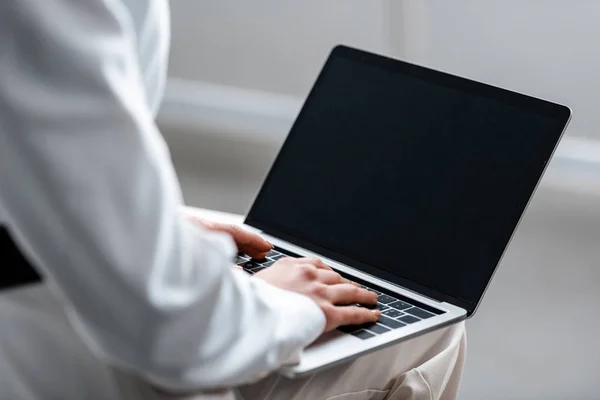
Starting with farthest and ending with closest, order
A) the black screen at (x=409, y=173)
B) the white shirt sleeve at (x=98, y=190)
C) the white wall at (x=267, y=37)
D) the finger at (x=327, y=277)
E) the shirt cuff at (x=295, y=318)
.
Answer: the white wall at (x=267, y=37)
the black screen at (x=409, y=173)
the finger at (x=327, y=277)
the shirt cuff at (x=295, y=318)
the white shirt sleeve at (x=98, y=190)

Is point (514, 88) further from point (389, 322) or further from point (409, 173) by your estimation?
point (389, 322)

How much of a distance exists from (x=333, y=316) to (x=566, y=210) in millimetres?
933

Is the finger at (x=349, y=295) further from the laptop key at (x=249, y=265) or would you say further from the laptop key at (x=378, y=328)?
the laptop key at (x=249, y=265)

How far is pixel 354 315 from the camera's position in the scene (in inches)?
29.9

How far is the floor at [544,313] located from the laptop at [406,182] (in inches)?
24.5

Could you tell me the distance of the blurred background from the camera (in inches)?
58.3

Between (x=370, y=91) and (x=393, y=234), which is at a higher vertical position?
(x=370, y=91)

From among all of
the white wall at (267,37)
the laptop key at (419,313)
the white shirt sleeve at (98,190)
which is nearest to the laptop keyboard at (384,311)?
the laptop key at (419,313)

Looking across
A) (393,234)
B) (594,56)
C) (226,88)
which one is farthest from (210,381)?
Result: (226,88)

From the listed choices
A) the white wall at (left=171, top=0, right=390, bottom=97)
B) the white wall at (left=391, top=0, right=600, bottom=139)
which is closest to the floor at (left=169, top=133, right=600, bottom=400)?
the white wall at (left=391, top=0, right=600, bottom=139)

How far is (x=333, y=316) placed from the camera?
731 millimetres

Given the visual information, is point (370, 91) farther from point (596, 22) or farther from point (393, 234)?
point (596, 22)

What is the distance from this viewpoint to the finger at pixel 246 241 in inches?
35.3

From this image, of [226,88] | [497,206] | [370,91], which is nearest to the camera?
[497,206]
